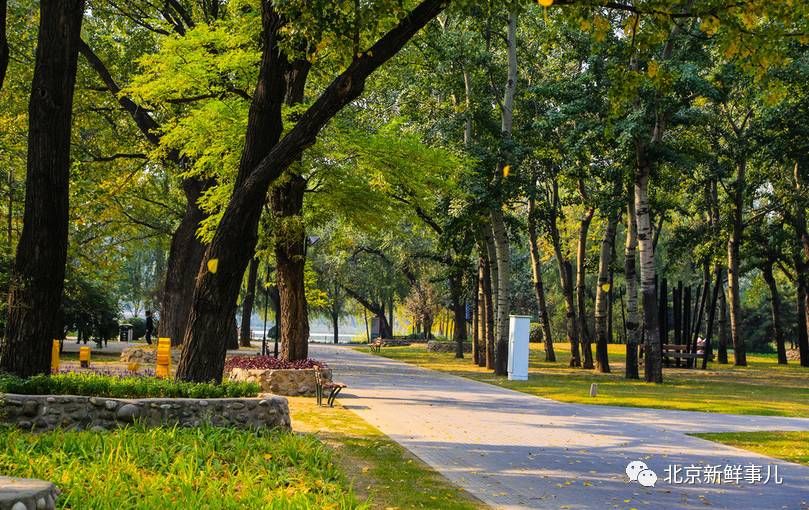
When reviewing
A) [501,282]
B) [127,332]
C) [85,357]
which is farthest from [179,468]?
[127,332]

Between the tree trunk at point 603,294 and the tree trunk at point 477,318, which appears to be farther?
the tree trunk at point 477,318

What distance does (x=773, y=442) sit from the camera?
13375 millimetres

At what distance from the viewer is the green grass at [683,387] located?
1944 cm

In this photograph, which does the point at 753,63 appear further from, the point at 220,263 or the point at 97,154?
the point at 97,154

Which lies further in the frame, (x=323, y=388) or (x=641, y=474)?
(x=323, y=388)

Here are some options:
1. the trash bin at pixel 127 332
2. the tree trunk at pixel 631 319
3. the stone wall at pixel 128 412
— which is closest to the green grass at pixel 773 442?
the stone wall at pixel 128 412

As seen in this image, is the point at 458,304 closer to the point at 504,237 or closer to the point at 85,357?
the point at 504,237

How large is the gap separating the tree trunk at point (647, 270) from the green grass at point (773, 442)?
1080cm

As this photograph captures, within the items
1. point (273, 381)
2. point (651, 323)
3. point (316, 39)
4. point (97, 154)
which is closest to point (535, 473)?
point (316, 39)

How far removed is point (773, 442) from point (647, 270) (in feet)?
41.0

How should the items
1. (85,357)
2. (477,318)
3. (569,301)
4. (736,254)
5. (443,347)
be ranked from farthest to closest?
(443,347)
(736,254)
(477,318)
(569,301)
(85,357)

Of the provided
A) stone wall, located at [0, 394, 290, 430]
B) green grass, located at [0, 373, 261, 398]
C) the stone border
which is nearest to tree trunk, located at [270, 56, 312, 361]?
green grass, located at [0, 373, 261, 398]

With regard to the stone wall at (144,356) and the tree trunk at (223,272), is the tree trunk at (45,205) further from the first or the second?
the stone wall at (144,356)

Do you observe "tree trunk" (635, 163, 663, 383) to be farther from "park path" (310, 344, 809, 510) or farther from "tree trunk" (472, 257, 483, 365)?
"tree trunk" (472, 257, 483, 365)
